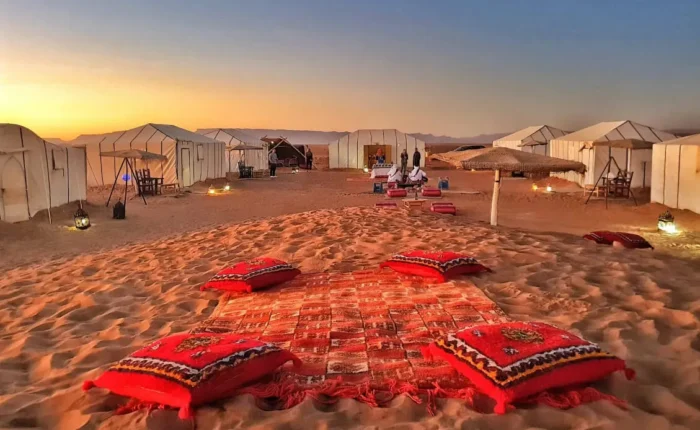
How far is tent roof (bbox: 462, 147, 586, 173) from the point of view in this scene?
9547 mm

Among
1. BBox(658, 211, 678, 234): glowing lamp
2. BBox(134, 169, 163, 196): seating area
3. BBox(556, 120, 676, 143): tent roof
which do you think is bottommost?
BBox(658, 211, 678, 234): glowing lamp

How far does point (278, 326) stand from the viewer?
3.95m

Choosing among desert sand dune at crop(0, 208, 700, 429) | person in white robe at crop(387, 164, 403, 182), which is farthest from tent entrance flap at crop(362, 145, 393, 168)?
desert sand dune at crop(0, 208, 700, 429)

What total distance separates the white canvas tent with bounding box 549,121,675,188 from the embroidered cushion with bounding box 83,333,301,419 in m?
15.7

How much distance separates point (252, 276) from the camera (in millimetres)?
4977

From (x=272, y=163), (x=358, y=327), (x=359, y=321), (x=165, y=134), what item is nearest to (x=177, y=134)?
(x=165, y=134)

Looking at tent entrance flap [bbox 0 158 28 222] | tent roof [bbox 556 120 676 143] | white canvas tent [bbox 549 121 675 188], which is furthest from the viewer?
tent roof [bbox 556 120 676 143]

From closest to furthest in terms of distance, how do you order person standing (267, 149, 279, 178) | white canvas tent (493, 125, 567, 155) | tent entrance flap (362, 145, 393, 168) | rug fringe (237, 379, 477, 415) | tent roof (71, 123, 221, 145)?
rug fringe (237, 379, 477, 415) → tent roof (71, 123, 221, 145) → white canvas tent (493, 125, 567, 155) → person standing (267, 149, 279, 178) → tent entrance flap (362, 145, 393, 168)

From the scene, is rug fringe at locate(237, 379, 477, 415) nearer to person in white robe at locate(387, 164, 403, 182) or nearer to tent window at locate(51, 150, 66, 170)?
tent window at locate(51, 150, 66, 170)

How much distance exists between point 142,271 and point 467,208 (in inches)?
374

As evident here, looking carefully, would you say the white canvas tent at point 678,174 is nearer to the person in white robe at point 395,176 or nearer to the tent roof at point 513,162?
the tent roof at point 513,162

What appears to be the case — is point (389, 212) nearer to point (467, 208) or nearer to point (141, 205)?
point (467, 208)

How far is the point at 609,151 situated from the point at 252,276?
14436mm

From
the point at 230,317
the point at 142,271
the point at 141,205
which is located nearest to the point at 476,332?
the point at 230,317
